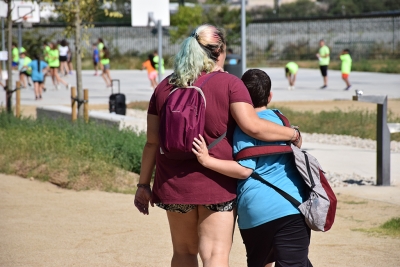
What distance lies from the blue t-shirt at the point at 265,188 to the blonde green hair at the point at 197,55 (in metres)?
0.36

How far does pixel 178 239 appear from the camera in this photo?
3748 mm

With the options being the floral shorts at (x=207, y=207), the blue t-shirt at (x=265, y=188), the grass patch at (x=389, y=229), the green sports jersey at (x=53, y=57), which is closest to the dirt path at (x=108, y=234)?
the grass patch at (x=389, y=229)

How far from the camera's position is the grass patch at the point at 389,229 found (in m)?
6.51

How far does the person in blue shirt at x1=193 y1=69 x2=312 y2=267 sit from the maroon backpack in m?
0.05

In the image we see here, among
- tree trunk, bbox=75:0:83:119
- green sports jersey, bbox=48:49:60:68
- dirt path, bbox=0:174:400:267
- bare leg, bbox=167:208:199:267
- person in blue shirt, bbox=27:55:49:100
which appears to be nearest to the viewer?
bare leg, bbox=167:208:199:267

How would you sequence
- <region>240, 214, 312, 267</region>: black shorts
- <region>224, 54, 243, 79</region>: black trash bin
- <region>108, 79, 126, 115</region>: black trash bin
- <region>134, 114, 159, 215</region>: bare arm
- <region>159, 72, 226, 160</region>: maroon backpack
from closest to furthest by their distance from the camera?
1. <region>159, 72, 226, 160</region>: maroon backpack
2. <region>240, 214, 312, 267</region>: black shorts
3. <region>134, 114, 159, 215</region>: bare arm
4. <region>108, 79, 126, 115</region>: black trash bin
5. <region>224, 54, 243, 79</region>: black trash bin

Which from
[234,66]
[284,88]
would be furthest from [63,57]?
[234,66]

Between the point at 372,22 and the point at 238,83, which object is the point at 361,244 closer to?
the point at 238,83

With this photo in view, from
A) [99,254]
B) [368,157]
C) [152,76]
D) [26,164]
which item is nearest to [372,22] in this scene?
[152,76]

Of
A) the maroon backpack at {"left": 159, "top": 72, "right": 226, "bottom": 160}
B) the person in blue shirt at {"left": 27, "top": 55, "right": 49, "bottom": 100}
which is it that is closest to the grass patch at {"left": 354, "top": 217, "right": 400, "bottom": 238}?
the maroon backpack at {"left": 159, "top": 72, "right": 226, "bottom": 160}

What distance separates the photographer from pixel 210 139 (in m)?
3.50

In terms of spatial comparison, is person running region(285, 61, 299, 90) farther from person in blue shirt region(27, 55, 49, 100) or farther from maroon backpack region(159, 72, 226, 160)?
maroon backpack region(159, 72, 226, 160)

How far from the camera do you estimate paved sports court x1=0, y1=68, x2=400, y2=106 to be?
74.7 feet

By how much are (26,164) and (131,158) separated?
1.45m
